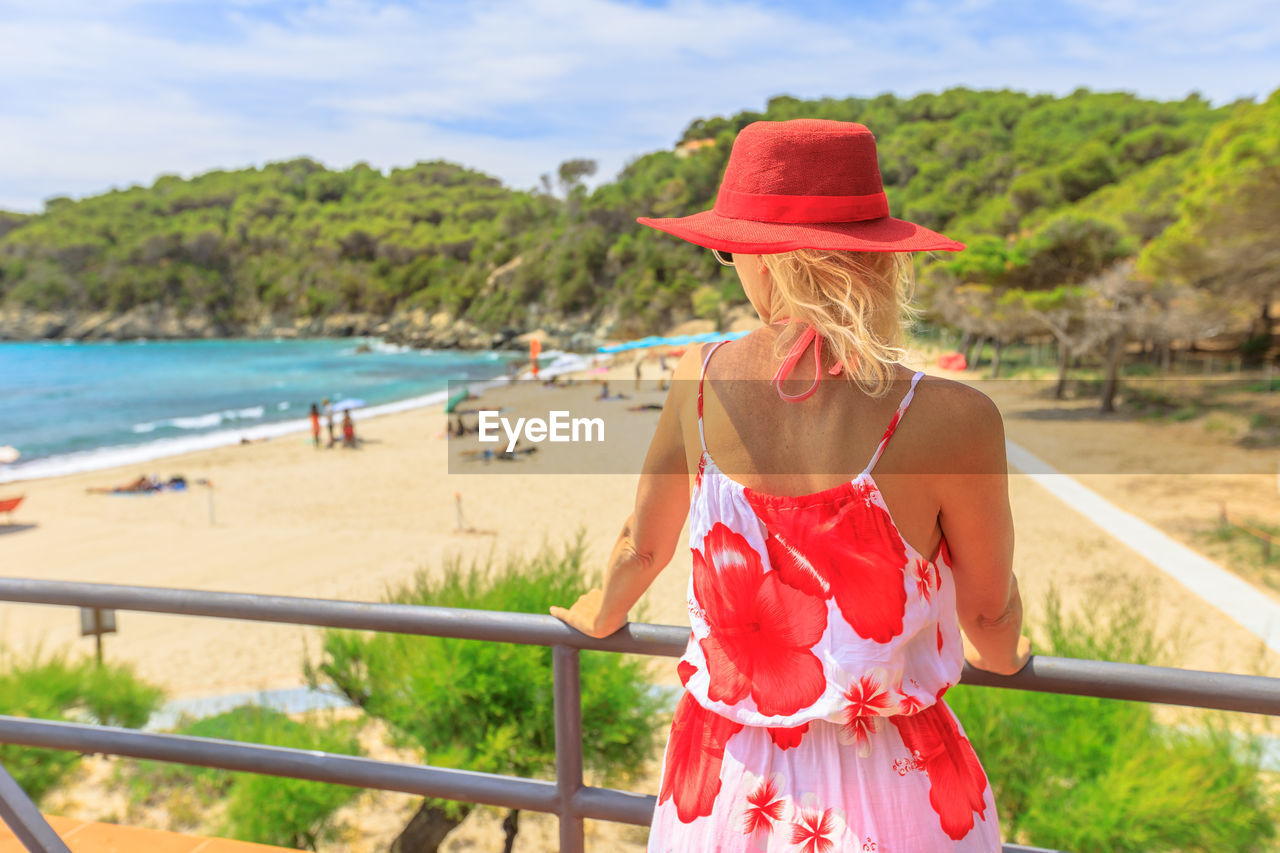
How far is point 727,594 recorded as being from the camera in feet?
2.98

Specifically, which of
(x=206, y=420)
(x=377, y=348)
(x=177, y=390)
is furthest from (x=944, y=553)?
(x=377, y=348)

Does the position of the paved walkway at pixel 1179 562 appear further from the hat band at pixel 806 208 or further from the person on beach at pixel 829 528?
the hat band at pixel 806 208

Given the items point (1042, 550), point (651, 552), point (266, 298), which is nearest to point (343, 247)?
point (266, 298)

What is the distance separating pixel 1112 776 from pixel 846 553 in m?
3.25

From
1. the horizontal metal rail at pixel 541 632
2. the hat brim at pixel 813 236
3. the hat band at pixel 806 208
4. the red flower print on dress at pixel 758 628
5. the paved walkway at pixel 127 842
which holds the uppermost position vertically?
the hat band at pixel 806 208

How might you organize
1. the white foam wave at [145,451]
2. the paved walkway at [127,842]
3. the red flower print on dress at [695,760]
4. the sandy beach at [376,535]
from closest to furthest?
the red flower print on dress at [695,760] → the paved walkway at [127,842] → the sandy beach at [376,535] → the white foam wave at [145,451]

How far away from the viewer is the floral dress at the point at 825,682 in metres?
A: 0.85

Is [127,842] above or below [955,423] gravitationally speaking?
below

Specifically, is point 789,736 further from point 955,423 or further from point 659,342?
point 659,342

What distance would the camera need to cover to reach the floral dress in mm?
855

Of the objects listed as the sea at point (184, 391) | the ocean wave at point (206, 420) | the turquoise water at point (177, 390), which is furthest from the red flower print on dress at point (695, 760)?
the ocean wave at point (206, 420)

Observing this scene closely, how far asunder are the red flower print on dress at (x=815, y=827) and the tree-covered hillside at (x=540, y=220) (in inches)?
717

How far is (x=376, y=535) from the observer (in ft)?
40.7

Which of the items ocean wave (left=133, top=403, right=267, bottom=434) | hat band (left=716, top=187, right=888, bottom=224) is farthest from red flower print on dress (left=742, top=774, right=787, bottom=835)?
ocean wave (left=133, top=403, right=267, bottom=434)
